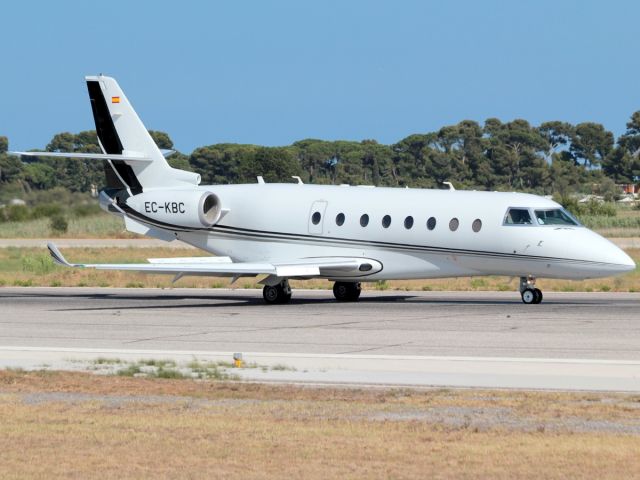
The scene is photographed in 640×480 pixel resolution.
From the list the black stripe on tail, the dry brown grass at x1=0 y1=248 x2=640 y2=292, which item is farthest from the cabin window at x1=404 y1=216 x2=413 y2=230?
the black stripe on tail

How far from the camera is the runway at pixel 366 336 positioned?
17.6m

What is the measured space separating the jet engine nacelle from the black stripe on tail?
575 millimetres

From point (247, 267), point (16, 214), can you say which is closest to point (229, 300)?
point (247, 267)

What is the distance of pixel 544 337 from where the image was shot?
22.1 meters

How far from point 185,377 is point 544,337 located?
7.33 metres

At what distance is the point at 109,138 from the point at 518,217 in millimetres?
11452

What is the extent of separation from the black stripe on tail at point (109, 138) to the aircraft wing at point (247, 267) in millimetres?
→ 3795

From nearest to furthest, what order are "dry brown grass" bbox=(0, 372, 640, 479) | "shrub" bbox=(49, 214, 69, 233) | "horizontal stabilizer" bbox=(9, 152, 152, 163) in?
"dry brown grass" bbox=(0, 372, 640, 479) → "horizontal stabilizer" bbox=(9, 152, 152, 163) → "shrub" bbox=(49, 214, 69, 233)

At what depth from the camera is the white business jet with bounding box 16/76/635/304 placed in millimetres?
29188

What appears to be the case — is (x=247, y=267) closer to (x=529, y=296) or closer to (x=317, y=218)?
(x=317, y=218)

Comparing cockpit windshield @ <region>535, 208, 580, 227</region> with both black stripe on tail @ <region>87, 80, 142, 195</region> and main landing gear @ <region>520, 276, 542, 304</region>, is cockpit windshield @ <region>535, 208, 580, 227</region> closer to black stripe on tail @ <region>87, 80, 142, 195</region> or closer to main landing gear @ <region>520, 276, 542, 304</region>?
main landing gear @ <region>520, 276, 542, 304</region>

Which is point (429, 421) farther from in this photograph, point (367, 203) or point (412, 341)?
point (367, 203)

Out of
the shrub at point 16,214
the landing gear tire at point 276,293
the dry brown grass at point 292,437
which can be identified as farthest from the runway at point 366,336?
the shrub at point 16,214

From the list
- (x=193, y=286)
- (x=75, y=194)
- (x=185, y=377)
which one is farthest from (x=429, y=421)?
(x=75, y=194)
